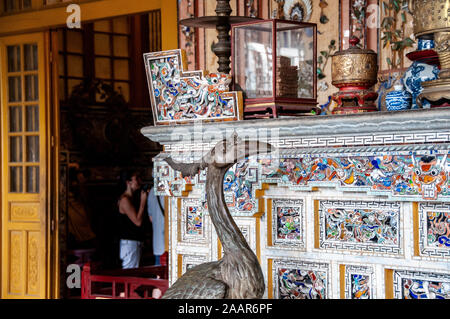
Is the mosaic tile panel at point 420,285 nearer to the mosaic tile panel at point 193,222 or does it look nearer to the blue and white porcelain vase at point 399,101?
the blue and white porcelain vase at point 399,101

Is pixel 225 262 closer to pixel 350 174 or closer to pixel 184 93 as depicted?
pixel 350 174

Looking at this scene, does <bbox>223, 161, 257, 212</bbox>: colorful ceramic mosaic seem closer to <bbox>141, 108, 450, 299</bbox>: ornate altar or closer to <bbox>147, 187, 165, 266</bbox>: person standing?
<bbox>141, 108, 450, 299</bbox>: ornate altar

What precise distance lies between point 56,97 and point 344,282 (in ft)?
13.3

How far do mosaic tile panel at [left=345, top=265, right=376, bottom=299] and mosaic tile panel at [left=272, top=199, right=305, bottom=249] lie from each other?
20 centimetres

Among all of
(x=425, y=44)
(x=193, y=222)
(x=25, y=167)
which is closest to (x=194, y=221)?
(x=193, y=222)

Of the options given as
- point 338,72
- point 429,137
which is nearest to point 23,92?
point 338,72

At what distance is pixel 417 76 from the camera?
2521mm

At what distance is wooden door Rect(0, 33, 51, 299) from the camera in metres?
5.93

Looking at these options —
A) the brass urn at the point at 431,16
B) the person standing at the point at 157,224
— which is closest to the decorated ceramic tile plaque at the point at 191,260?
the brass urn at the point at 431,16

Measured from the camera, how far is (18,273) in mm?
6059

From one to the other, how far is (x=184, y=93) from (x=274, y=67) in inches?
14.3

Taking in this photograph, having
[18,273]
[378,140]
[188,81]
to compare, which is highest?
[188,81]

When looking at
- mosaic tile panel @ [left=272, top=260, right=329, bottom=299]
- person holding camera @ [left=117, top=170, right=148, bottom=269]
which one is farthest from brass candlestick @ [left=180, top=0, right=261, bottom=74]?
person holding camera @ [left=117, top=170, right=148, bottom=269]
